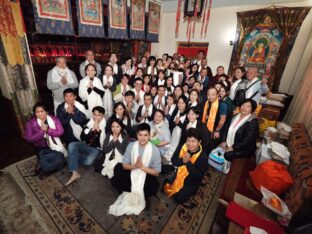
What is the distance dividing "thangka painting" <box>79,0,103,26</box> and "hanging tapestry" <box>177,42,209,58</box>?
418 centimetres

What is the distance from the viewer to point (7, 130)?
4.09m

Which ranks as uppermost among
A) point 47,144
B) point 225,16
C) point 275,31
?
point 225,16

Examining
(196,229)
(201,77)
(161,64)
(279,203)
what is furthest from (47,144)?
(201,77)

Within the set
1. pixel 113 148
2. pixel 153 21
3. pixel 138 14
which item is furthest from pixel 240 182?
pixel 153 21

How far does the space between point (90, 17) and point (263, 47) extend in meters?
6.21

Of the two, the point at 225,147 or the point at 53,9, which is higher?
the point at 53,9

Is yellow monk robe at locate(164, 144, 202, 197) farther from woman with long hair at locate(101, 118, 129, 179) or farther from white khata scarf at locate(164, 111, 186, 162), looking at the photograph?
woman with long hair at locate(101, 118, 129, 179)

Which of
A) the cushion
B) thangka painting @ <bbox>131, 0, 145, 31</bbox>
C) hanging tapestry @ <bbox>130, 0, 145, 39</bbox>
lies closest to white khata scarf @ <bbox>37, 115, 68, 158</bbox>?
the cushion

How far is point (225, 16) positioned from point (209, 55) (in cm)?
158

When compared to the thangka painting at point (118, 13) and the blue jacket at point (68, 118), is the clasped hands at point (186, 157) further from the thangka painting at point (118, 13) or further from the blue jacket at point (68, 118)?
the thangka painting at point (118, 13)

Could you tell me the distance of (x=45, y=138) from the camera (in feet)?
9.32

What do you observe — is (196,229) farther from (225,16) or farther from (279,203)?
(225,16)

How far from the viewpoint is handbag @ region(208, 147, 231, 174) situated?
318cm

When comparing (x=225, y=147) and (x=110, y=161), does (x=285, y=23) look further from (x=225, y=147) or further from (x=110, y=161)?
(x=110, y=161)
